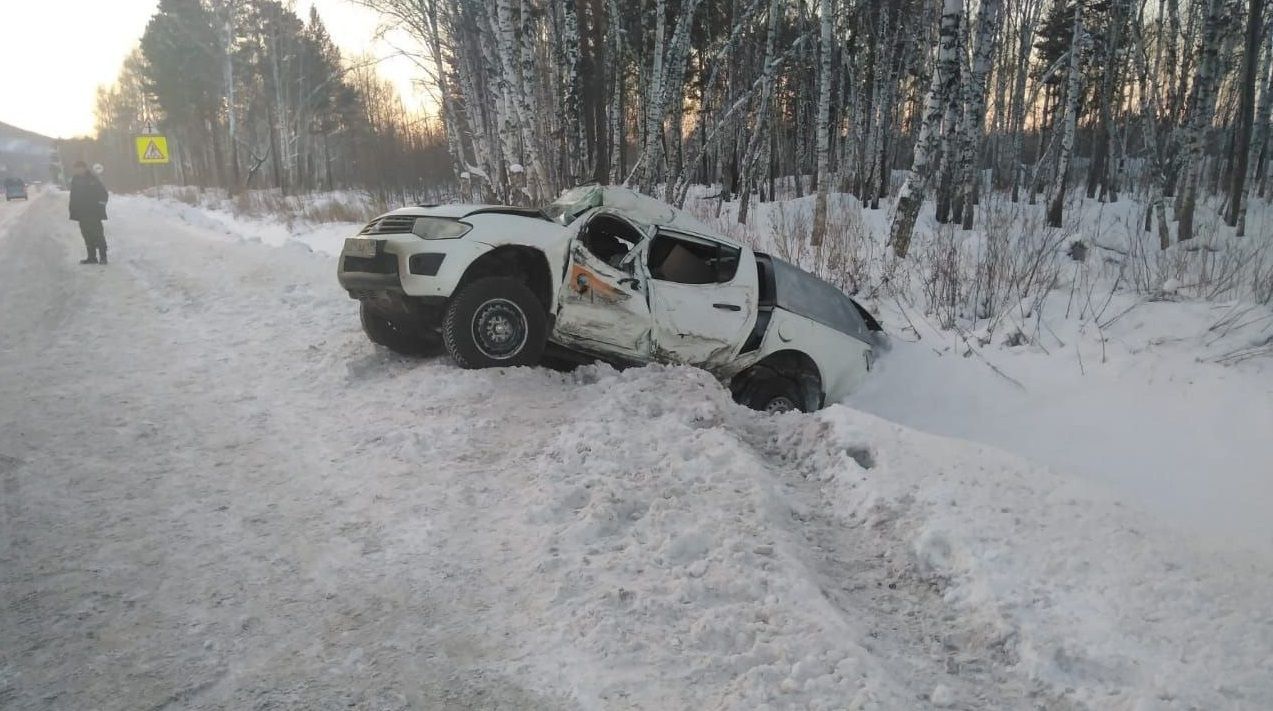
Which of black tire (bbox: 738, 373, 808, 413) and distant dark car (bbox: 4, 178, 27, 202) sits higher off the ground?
distant dark car (bbox: 4, 178, 27, 202)

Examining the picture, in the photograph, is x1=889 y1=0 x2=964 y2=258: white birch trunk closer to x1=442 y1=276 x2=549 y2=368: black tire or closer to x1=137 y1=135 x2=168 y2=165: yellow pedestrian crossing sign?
x1=442 y1=276 x2=549 y2=368: black tire

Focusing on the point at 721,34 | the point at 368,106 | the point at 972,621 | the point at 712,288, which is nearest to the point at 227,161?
the point at 368,106

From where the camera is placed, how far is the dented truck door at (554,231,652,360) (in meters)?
5.63

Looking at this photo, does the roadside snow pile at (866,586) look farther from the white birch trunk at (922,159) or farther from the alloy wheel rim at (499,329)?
the white birch trunk at (922,159)

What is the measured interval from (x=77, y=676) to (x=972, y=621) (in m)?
3.26

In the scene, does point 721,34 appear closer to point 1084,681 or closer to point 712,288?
point 712,288

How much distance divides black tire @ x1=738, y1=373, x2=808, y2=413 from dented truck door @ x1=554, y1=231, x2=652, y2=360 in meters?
1.14

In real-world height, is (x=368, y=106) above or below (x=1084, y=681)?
above

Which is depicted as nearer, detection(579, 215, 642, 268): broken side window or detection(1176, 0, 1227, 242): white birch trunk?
detection(579, 215, 642, 268): broken side window

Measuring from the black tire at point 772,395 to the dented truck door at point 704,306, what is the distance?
42 cm

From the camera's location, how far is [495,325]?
18.1ft

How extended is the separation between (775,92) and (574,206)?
25.3 meters

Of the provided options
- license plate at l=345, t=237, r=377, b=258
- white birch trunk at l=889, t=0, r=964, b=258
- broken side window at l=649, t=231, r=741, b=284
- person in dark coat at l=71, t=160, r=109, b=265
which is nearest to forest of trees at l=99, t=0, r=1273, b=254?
white birch trunk at l=889, t=0, r=964, b=258

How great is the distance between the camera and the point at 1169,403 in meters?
5.59
